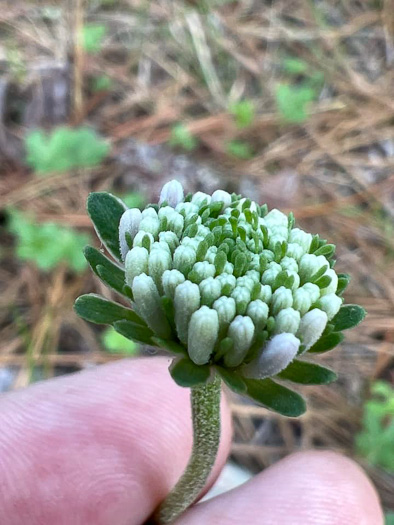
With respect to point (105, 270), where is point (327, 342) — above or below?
below

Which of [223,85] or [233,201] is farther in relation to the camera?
[223,85]

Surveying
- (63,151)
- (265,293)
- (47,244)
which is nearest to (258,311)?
(265,293)

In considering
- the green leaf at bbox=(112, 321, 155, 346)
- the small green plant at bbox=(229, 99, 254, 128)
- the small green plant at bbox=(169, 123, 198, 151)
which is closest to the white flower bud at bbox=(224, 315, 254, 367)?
the green leaf at bbox=(112, 321, 155, 346)

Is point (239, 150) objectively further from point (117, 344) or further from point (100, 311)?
point (100, 311)

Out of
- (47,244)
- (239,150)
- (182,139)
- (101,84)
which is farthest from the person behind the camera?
(101,84)

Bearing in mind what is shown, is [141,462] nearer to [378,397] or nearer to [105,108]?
[378,397]

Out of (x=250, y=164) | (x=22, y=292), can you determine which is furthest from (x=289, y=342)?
(x=250, y=164)

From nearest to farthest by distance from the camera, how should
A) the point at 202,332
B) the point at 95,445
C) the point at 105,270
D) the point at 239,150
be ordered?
the point at 202,332
the point at 105,270
the point at 95,445
the point at 239,150
